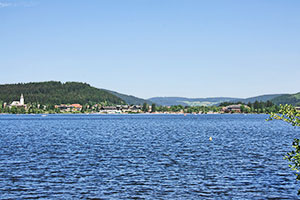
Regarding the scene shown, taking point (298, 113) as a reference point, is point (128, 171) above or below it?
below

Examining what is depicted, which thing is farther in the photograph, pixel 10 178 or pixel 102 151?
pixel 102 151

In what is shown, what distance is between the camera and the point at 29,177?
112 ft

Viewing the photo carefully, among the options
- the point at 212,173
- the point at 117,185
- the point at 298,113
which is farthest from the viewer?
the point at 212,173

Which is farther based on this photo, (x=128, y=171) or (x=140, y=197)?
(x=128, y=171)

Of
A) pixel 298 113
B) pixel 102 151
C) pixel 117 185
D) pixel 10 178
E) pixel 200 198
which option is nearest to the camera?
pixel 298 113

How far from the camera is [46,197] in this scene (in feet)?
90.7

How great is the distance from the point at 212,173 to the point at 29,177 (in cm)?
1682

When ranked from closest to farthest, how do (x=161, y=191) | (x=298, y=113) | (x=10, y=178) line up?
(x=298, y=113), (x=161, y=191), (x=10, y=178)

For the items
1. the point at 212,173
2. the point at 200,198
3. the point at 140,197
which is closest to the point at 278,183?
the point at 212,173

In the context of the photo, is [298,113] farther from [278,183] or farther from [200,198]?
[278,183]

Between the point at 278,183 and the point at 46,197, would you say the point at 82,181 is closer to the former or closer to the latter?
the point at 46,197

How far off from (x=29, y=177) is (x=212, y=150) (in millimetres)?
29120

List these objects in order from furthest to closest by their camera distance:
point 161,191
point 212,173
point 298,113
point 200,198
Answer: point 212,173 < point 161,191 < point 200,198 < point 298,113

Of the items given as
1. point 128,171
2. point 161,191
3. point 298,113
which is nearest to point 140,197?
point 161,191
